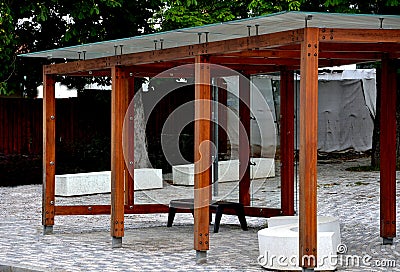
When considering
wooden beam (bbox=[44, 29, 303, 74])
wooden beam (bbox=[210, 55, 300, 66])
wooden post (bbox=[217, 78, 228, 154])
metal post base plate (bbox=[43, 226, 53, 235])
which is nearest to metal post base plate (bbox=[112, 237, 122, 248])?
metal post base plate (bbox=[43, 226, 53, 235])

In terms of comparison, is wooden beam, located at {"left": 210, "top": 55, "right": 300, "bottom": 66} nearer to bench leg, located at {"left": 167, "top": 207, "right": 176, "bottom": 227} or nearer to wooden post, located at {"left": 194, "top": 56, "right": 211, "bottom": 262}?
wooden post, located at {"left": 194, "top": 56, "right": 211, "bottom": 262}

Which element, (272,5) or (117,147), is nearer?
(117,147)

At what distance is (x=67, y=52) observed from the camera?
1352 centimetres

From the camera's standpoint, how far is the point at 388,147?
40.4 ft

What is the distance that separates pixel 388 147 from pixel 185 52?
316 cm

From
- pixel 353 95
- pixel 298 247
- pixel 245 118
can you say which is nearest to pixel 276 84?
pixel 245 118

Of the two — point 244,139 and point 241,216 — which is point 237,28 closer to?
point 241,216

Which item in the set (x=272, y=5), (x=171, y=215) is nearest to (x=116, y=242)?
(x=171, y=215)

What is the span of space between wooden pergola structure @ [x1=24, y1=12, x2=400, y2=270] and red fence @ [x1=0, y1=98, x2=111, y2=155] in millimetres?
7202

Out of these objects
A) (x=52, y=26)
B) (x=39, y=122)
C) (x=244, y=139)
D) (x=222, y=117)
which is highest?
(x=52, y=26)

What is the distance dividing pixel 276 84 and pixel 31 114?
29.6 ft

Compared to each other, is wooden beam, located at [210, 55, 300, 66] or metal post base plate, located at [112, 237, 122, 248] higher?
wooden beam, located at [210, 55, 300, 66]

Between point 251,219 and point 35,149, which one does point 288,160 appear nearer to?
point 251,219

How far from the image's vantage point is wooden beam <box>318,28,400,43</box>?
9375mm
